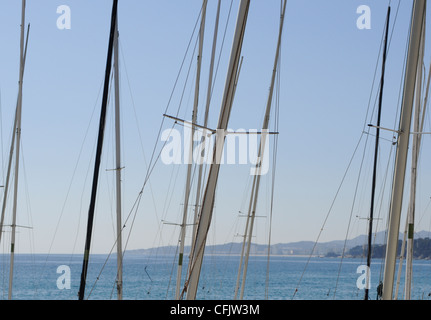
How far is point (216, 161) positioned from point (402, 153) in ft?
9.28

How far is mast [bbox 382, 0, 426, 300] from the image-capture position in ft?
26.9

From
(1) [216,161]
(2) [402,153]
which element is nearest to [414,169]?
(2) [402,153]

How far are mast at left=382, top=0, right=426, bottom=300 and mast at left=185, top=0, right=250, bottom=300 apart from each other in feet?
8.27

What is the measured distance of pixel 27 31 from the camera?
70.7ft

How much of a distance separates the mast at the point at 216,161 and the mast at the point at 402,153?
99.2 inches

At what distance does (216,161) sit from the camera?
7000 millimetres

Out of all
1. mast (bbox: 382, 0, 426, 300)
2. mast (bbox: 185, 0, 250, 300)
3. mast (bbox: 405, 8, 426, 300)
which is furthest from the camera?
mast (bbox: 405, 8, 426, 300)

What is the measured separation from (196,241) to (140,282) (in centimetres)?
8487

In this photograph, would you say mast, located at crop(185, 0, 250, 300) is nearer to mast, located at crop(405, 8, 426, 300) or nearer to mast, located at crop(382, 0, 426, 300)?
mast, located at crop(382, 0, 426, 300)

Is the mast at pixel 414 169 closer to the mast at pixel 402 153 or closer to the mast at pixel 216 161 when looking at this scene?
the mast at pixel 402 153

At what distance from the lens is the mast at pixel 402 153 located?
322 inches

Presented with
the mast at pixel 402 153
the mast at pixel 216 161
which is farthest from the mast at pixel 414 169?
the mast at pixel 216 161

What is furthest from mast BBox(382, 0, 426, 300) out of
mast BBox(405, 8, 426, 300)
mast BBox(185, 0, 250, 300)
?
mast BBox(405, 8, 426, 300)
